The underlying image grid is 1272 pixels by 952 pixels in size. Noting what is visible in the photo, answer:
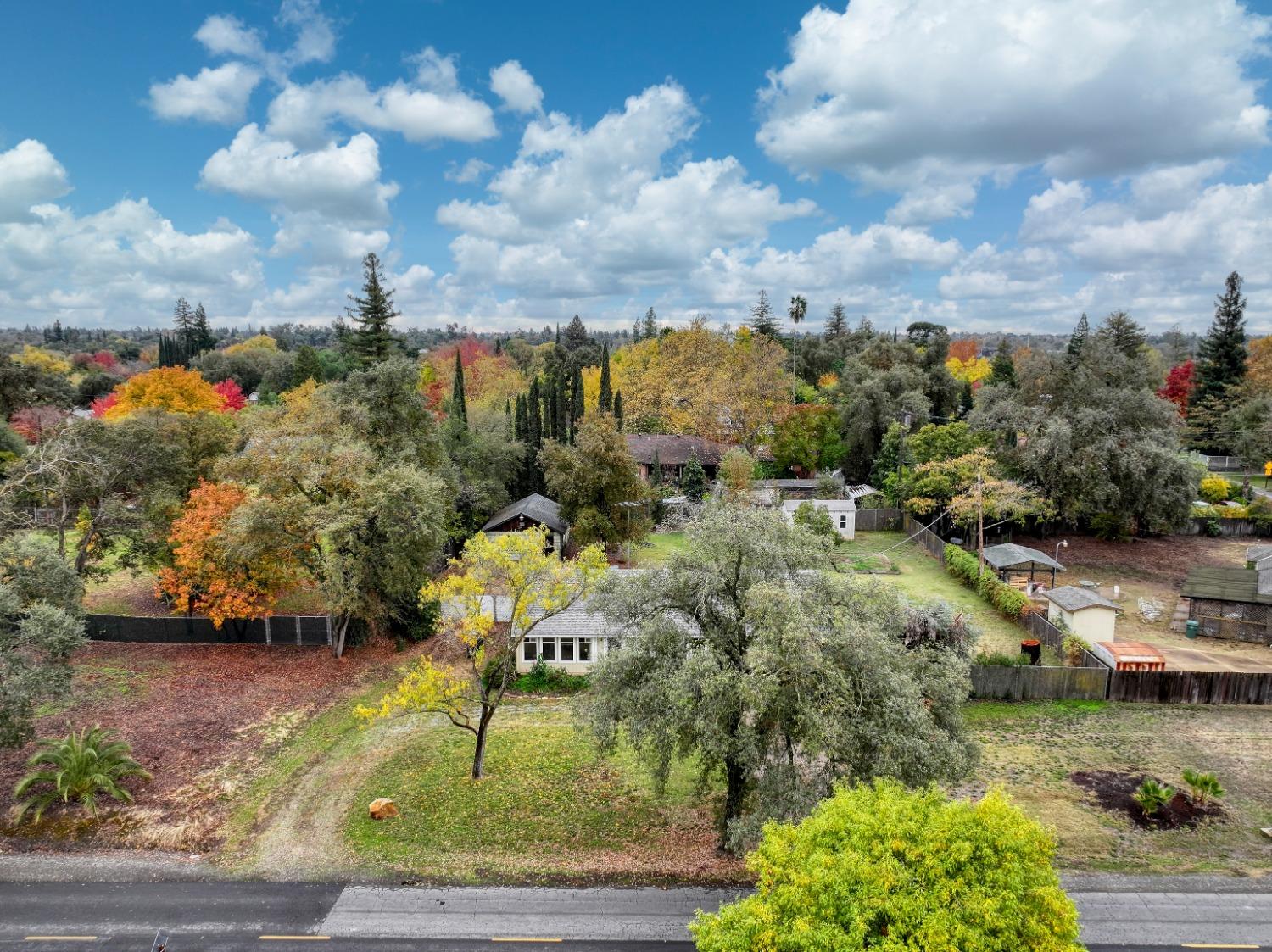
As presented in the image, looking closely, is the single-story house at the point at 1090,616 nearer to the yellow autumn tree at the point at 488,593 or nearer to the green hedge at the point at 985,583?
the green hedge at the point at 985,583

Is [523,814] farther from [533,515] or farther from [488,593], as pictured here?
[533,515]

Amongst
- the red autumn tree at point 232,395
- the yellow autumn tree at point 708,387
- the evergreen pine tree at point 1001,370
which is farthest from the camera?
the evergreen pine tree at point 1001,370

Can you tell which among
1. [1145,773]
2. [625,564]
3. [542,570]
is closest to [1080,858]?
[1145,773]

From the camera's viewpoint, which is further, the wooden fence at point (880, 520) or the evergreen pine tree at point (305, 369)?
the evergreen pine tree at point (305, 369)

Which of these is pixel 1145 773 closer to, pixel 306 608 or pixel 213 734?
pixel 213 734

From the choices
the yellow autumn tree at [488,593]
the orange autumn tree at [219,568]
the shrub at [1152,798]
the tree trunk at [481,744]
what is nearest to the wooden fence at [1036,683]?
the shrub at [1152,798]

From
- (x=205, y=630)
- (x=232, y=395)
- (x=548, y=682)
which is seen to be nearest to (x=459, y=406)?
(x=205, y=630)
